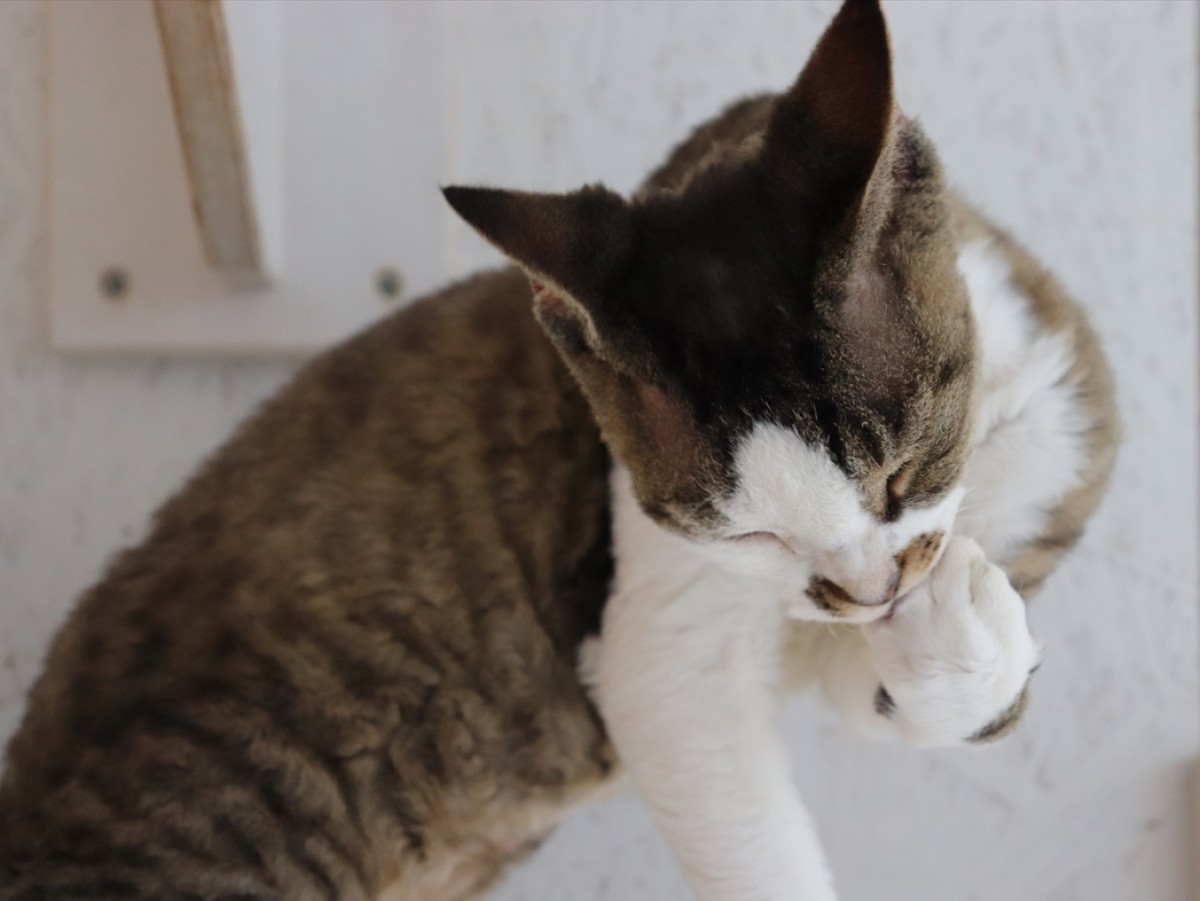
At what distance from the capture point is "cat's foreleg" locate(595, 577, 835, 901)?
106cm

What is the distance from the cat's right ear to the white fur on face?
16cm

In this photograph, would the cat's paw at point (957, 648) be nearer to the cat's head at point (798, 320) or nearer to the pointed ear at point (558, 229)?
the cat's head at point (798, 320)

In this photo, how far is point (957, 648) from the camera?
0.90 m

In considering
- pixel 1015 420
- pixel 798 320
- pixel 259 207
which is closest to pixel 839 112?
pixel 798 320

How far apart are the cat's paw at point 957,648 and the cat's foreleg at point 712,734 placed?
151mm

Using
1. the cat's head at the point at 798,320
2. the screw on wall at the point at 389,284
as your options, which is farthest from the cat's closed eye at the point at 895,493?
the screw on wall at the point at 389,284

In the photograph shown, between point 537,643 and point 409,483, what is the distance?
0.22 meters

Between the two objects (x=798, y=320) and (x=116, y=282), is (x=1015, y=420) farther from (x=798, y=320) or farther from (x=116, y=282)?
(x=116, y=282)

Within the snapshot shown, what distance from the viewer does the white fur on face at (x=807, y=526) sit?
79 cm

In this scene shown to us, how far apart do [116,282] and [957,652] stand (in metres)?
1.16

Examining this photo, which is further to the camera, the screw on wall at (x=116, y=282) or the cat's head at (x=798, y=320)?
the screw on wall at (x=116, y=282)

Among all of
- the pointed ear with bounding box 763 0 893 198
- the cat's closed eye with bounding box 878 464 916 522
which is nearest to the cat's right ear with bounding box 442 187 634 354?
the pointed ear with bounding box 763 0 893 198

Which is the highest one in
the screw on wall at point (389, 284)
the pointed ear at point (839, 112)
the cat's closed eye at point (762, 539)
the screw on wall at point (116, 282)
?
the pointed ear at point (839, 112)

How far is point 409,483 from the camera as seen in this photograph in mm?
1146
